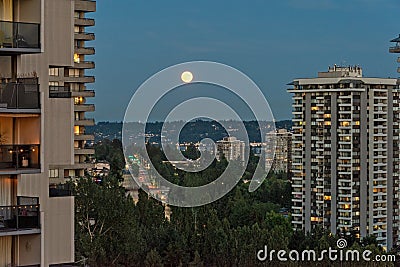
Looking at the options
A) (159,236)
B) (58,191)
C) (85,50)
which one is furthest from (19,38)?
(85,50)

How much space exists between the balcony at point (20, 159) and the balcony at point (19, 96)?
258 millimetres

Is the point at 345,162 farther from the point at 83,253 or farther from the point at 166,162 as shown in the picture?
the point at 83,253

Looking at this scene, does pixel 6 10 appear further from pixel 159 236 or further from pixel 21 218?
pixel 159 236

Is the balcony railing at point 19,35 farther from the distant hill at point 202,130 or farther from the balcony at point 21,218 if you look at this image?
the distant hill at point 202,130

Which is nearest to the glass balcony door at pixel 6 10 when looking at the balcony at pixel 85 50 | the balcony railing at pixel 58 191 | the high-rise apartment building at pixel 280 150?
the balcony railing at pixel 58 191

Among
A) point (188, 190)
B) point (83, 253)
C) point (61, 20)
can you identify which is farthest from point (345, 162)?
point (61, 20)

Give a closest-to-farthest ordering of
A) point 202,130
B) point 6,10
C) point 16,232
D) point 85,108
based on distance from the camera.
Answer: point 16,232, point 6,10, point 85,108, point 202,130

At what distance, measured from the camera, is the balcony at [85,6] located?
21906mm

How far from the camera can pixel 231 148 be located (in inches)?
1141

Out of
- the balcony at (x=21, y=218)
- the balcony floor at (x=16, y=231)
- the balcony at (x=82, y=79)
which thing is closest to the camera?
the balcony floor at (x=16, y=231)

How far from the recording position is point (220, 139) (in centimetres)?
2683

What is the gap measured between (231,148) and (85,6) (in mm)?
8338

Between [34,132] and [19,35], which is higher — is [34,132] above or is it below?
below

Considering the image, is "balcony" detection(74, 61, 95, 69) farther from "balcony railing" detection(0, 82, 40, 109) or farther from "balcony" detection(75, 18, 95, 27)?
"balcony railing" detection(0, 82, 40, 109)
